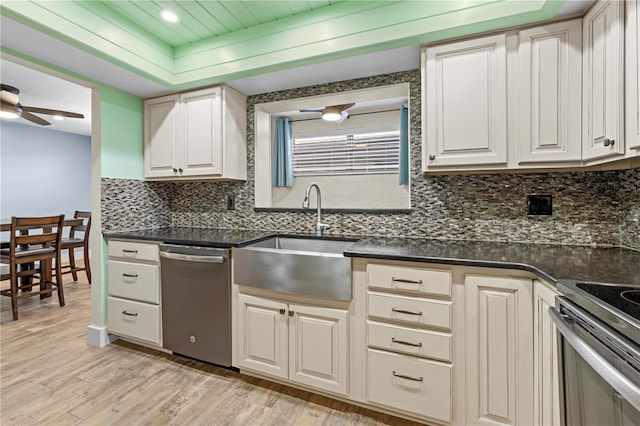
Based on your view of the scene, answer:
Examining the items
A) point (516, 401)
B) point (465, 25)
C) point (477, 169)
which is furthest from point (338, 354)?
point (465, 25)

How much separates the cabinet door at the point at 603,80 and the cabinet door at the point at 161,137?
2717 mm

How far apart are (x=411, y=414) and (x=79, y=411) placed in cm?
180

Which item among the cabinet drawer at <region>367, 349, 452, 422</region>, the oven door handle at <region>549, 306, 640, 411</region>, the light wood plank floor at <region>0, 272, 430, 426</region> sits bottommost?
the light wood plank floor at <region>0, 272, 430, 426</region>

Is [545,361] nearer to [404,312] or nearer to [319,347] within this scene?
[404,312]

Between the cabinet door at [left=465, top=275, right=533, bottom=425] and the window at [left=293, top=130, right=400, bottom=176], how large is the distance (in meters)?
1.85

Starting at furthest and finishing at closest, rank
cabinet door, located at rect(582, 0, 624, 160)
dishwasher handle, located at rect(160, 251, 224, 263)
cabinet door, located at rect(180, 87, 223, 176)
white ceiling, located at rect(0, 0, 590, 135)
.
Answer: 1. cabinet door, located at rect(180, 87, 223, 176)
2. dishwasher handle, located at rect(160, 251, 224, 263)
3. white ceiling, located at rect(0, 0, 590, 135)
4. cabinet door, located at rect(582, 0, 624, 160)

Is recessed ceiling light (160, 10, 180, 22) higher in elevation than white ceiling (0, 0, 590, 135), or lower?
higher

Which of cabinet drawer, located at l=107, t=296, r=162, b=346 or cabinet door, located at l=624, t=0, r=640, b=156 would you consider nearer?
cabinet door, located at l=624, t=0, r=640, b=156

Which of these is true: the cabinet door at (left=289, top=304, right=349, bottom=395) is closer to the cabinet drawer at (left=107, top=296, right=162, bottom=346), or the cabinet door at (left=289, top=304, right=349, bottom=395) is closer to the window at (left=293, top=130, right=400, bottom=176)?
the cabinet drawer at (left=107, top=296, right=162, bottom=346)

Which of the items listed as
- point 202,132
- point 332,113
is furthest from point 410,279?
point 202,132

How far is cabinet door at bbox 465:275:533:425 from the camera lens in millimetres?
1302

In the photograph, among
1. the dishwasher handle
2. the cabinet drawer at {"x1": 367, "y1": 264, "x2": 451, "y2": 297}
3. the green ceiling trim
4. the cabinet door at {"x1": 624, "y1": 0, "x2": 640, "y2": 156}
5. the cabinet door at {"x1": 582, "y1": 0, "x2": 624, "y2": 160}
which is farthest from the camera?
the dishwasher handle

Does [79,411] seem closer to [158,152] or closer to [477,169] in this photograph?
[158,152]

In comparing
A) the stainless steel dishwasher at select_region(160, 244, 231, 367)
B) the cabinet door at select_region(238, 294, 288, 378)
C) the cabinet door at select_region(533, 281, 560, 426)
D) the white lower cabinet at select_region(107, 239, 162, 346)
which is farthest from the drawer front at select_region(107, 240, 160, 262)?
the cabinet door at select_region(533, 281, 560, 426)
